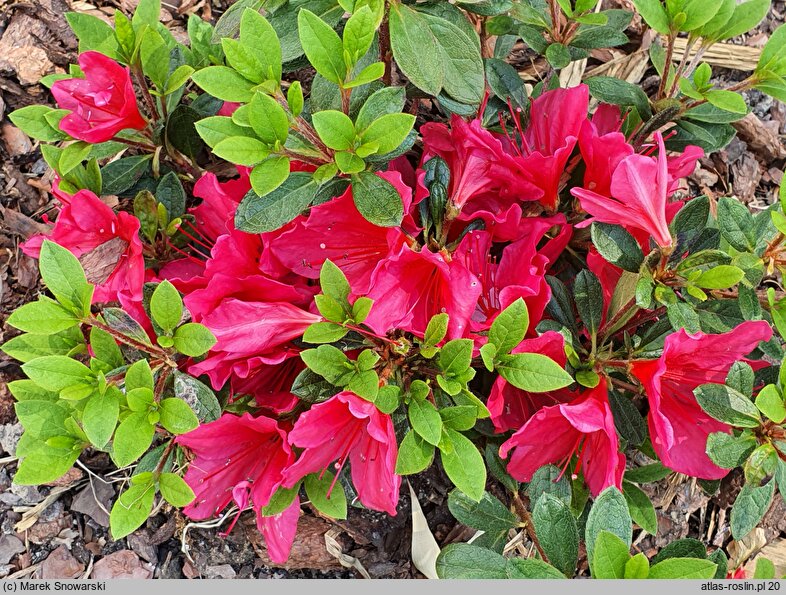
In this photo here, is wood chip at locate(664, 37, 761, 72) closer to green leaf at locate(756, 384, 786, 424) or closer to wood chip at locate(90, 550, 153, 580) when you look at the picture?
green leaf at locate(756, 384, 786, 424)

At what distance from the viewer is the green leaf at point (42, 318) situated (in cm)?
135

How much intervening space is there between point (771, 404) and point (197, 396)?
1.11 metres

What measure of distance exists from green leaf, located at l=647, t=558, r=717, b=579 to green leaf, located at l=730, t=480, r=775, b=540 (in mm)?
226

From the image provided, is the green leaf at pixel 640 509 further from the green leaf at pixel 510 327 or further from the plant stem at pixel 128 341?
the plant stem at pixel 128 341

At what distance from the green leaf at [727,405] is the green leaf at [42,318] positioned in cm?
121

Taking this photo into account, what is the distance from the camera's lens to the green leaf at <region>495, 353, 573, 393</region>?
52.4 inches

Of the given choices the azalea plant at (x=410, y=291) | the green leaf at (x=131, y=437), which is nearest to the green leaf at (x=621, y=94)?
the azalea plant at (x=410, y=291)

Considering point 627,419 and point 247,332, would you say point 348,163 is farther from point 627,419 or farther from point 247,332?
point 627,419

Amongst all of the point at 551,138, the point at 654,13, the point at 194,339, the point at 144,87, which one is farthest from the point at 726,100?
the point at 144,87

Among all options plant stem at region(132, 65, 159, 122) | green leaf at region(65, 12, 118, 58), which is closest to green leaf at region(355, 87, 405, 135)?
plant stem at region(132, 65, 159, 122)

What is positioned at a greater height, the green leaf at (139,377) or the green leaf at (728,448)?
the green leaf at (139,377)

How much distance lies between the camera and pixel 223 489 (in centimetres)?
157

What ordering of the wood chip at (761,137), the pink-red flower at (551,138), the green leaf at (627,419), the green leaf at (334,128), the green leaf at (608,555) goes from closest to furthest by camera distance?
the green leaf at (608,555) < the green leaf at (334,128) < the pink-red flower at (551,138) < the green leaf at (627,419) < the wood chip at (761,137)

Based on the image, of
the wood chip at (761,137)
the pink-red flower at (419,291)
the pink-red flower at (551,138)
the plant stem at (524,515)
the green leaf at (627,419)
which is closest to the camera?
the pink-red flower at (419,291)
